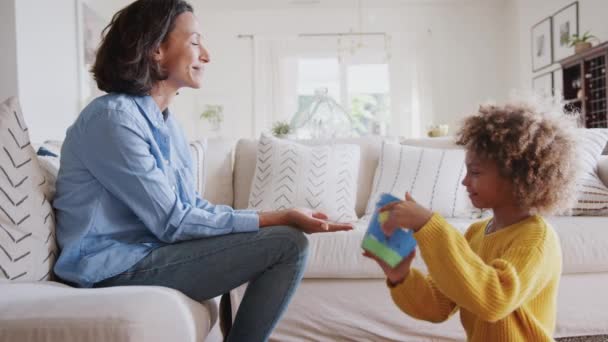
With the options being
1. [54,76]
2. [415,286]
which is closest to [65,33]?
[54,76]

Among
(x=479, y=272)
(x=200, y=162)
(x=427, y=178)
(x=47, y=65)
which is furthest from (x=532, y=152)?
(x=47, y=65)

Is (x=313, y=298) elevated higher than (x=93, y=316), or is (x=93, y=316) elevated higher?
(x=93, y=316)

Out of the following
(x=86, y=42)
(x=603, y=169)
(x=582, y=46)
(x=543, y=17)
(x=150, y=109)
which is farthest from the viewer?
(x=543, y=17)

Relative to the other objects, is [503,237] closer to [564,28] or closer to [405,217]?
[405,217]

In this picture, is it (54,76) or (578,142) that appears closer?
(578,142)

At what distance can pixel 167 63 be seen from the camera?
1441mm

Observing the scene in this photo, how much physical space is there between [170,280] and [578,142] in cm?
89

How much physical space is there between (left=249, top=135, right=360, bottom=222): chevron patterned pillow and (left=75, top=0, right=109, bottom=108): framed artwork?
3.18 m

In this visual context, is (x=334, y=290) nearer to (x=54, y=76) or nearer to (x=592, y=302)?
(x=592, y=302)

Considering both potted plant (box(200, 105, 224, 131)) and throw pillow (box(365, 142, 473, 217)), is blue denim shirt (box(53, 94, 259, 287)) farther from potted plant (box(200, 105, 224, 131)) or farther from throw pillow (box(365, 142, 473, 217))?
potted plant (box(200, 105, 224, 131))

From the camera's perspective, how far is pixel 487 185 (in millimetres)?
1040

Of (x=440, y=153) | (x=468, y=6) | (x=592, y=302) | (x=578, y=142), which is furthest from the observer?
(x=468, y=6)

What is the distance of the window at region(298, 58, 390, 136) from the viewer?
7.54 m

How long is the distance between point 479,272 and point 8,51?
4046 millimetres
